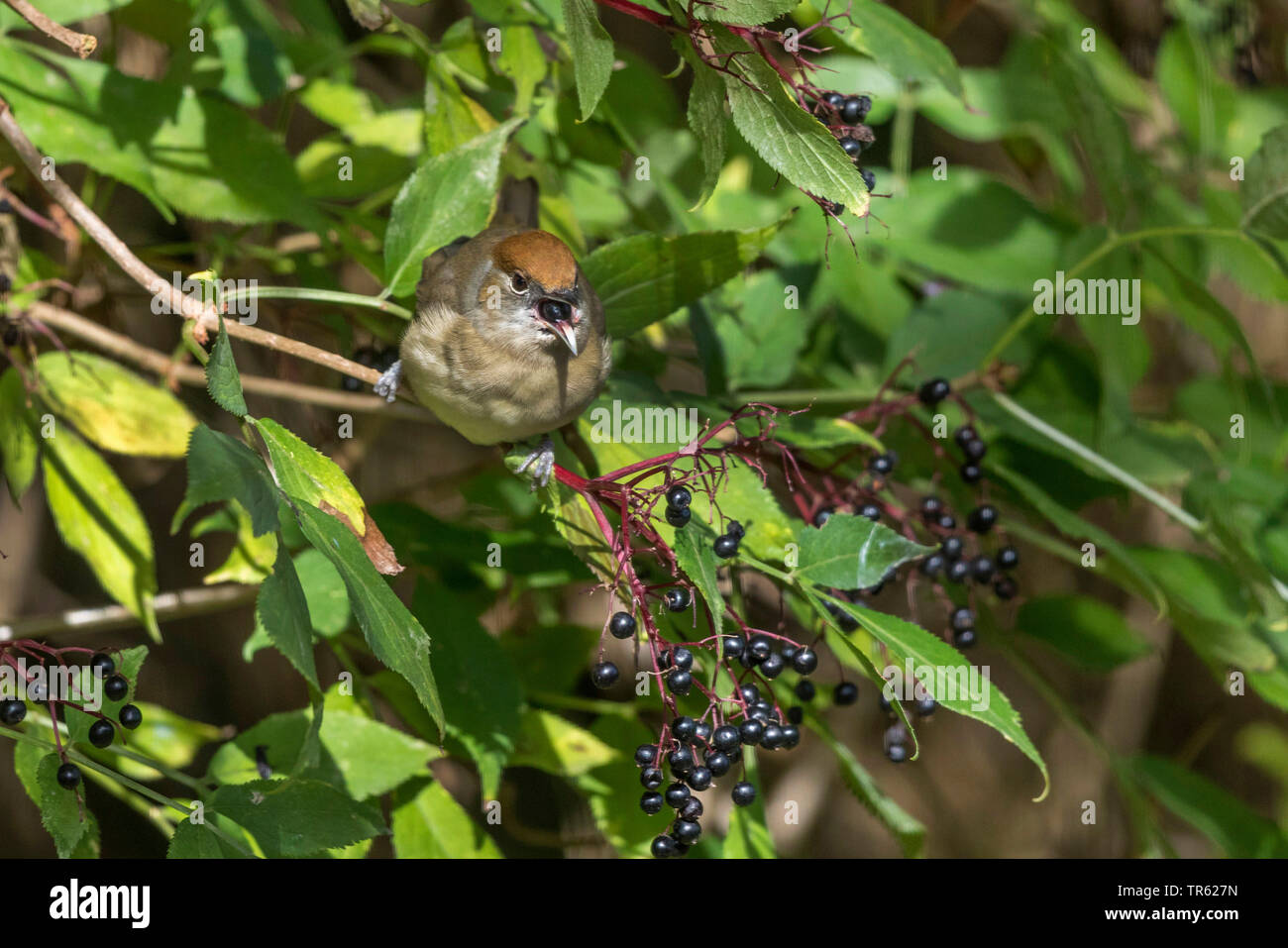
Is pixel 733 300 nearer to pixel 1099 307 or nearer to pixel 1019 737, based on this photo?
pixel 1099 307

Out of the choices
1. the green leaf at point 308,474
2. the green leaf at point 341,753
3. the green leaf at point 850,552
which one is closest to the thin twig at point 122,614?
the green leaf at point 341,753

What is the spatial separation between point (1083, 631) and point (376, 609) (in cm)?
194

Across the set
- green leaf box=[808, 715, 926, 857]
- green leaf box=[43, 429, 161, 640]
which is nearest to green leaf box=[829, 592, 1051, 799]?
green leaf box=[808, 715, 926, 857]

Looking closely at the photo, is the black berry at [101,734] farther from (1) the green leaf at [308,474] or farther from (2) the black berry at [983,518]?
(2) the black berry at [983,518]

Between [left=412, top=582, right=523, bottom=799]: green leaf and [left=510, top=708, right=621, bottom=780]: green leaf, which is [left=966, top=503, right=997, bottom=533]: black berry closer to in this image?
[left=510, top=708, right=621, bottom=780]: green leaf

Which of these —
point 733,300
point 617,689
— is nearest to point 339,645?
point 733,300

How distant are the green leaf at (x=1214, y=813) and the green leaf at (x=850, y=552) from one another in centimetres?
139

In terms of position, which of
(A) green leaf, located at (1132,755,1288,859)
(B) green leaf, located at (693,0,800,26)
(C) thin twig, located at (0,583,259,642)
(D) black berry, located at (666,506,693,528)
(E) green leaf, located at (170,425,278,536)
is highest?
(B) green leaf, located at (693,0,800,26)

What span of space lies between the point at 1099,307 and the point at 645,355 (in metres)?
1.00

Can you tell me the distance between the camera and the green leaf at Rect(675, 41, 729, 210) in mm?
1594

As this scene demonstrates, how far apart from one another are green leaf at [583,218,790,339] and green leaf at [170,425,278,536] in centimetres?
75

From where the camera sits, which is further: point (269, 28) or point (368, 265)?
point (269, 28)

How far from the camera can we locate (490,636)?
7.28 feet

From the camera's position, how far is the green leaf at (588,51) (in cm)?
148
